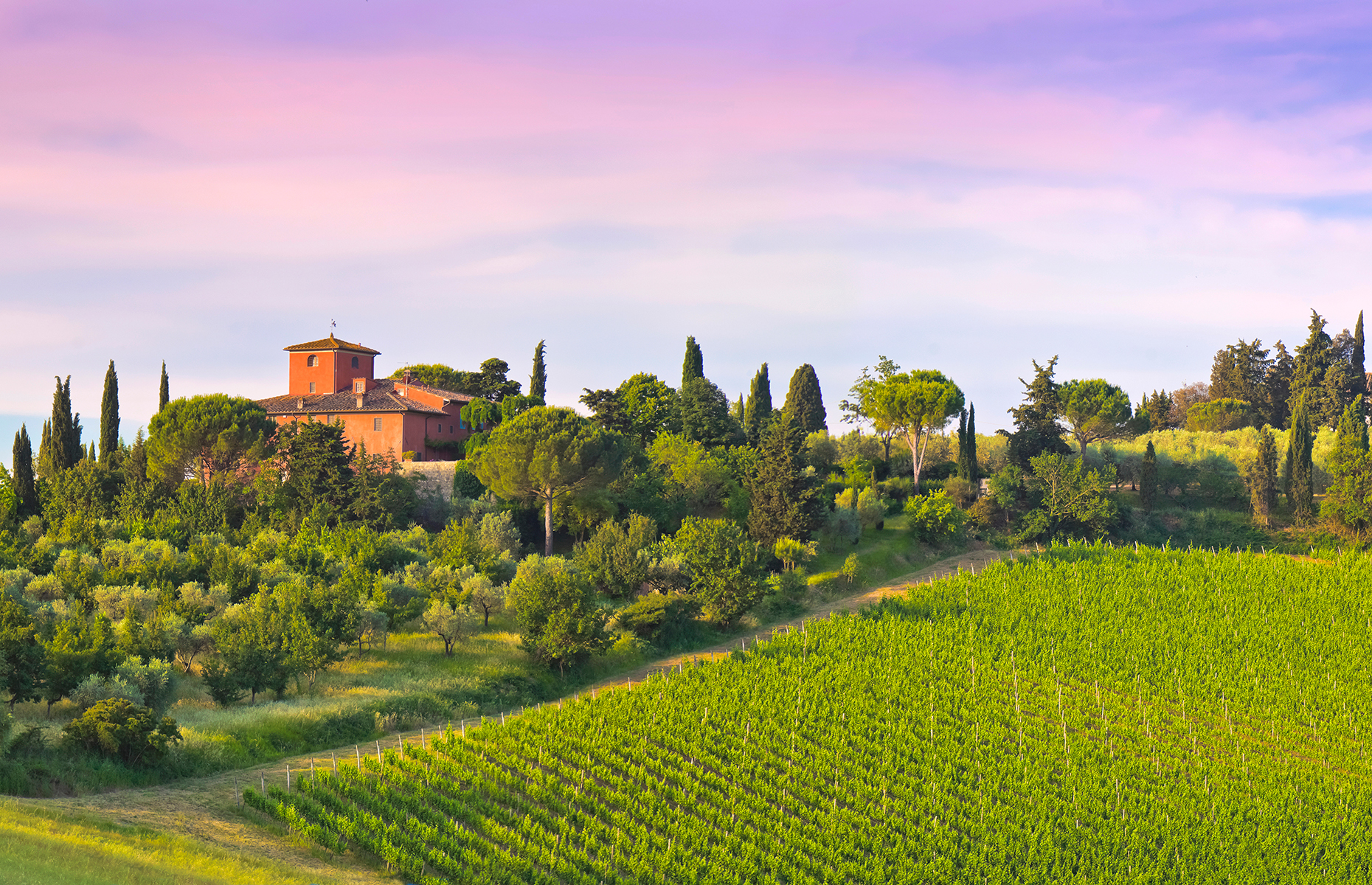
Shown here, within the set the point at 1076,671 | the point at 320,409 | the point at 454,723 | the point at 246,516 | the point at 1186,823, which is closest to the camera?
the point at 1186,823

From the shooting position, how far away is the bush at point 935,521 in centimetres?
5788

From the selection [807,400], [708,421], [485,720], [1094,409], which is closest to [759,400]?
[807,400]

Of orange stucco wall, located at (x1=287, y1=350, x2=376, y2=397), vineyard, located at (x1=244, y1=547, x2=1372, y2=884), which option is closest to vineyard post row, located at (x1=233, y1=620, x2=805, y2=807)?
vineyard, located at (x1=244, y1=547, x2=1372, y2=884)

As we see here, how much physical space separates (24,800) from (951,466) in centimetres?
5717

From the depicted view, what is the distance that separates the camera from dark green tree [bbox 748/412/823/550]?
178ft

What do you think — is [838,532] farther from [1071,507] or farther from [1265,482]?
[1265,482]

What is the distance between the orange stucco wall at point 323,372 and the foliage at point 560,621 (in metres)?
36.6

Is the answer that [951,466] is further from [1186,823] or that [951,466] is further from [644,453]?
[1186,823]

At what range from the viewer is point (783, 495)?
54.6 meters

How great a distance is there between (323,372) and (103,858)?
55.2 m

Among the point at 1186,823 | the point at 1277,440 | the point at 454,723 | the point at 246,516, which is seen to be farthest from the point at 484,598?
the point at 1277,440

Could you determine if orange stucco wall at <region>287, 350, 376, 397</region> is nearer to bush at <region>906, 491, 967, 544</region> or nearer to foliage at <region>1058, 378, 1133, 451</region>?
bush at <region>906, 491, 967, 544</region>

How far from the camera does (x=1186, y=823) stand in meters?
27.8

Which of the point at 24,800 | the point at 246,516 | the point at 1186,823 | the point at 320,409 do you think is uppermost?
the point at 320,409
